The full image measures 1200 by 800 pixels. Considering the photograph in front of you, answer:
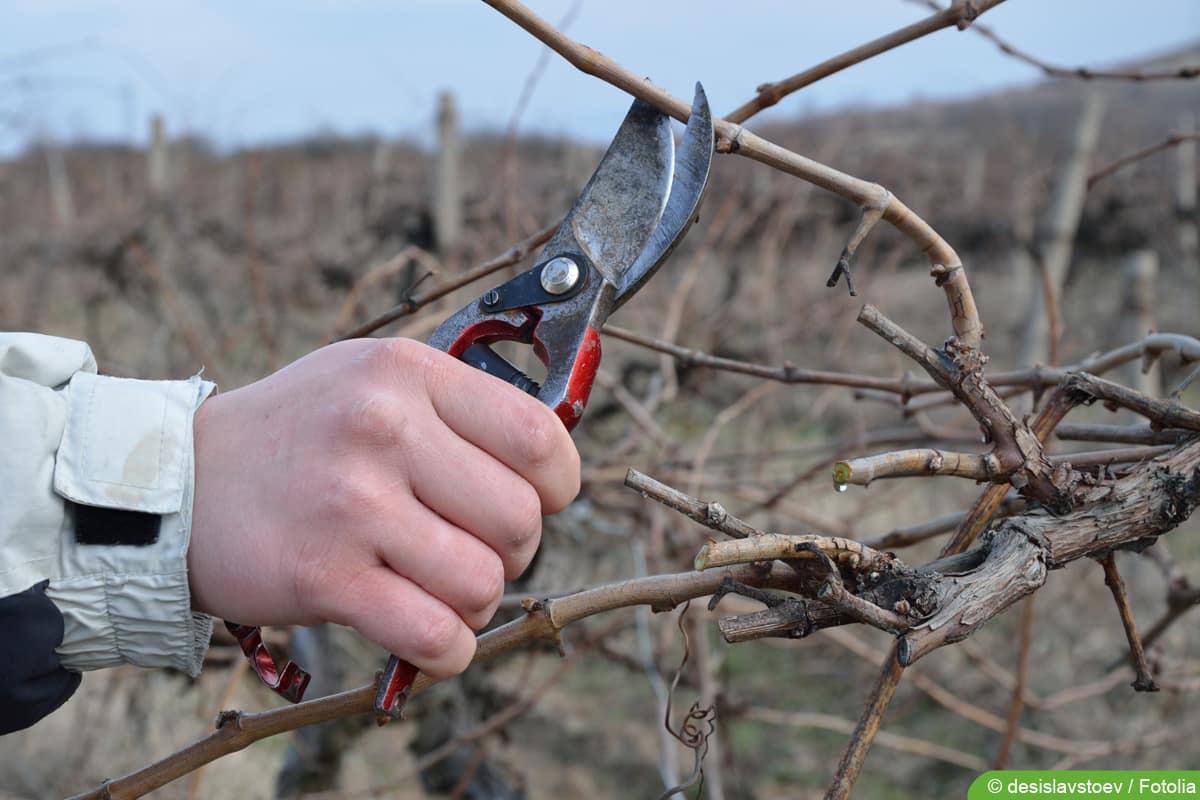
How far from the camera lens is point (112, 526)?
94cm

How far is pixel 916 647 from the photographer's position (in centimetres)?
88

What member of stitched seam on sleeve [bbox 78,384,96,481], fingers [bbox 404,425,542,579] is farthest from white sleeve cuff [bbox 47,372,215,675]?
fingers [bbox 404,425,542,579]

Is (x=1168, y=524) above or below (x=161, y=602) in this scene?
above

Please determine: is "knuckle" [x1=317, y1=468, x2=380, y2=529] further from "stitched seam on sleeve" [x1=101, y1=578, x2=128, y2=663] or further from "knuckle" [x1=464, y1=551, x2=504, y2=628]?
"stitched seam on sleeve" [x1=101, y1=578, x2=128, y2=663]

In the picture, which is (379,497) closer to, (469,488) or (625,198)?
(469,488)

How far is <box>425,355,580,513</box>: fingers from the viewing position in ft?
3.03

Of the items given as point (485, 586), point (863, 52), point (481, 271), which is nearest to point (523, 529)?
point (485, 586)

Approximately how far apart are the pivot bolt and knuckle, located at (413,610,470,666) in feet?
1.26

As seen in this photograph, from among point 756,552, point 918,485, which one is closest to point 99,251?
point 918,485

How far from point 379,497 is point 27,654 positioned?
37 cm

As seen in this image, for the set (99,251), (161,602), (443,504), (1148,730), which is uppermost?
(443,504)

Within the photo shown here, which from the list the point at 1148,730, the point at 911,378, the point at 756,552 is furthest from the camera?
the point at 1148,730

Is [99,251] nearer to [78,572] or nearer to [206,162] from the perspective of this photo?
[206,162]

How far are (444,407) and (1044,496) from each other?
629mm
